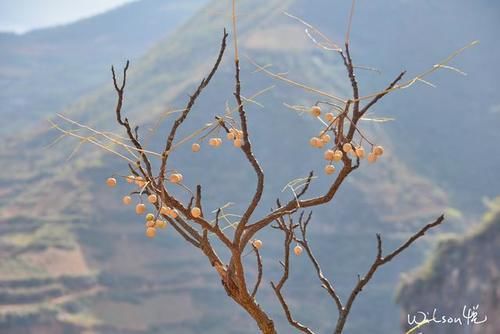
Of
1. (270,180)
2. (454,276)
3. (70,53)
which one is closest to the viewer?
(454,276)

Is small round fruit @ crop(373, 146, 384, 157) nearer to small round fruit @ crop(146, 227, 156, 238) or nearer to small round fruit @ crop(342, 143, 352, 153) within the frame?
small round fruit @ crop(342, 143, 352, 153)

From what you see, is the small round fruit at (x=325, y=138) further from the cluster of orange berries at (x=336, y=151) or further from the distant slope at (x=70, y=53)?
the distant slope at (x=70, y=53)

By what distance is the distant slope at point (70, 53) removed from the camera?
138 metres

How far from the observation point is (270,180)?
69000 mm

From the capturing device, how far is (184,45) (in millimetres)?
92750

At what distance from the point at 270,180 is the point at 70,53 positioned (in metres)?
108

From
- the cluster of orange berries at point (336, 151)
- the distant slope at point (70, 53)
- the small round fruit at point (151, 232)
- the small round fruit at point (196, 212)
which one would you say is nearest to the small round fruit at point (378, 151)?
the cluster of orange berries at point (336, 151)

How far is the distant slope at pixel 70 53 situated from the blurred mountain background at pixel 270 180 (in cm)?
4633

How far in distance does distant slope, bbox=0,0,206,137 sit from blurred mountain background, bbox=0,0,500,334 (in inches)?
1824

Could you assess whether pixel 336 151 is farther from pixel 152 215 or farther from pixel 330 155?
pixel 152 215

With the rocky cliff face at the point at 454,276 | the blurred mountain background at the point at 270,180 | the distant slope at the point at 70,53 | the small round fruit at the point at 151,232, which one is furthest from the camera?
the distant slope at the point at 70,53

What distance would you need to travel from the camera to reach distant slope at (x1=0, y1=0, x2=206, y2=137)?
13825cm

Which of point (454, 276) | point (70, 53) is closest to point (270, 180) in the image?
point (454, 276)

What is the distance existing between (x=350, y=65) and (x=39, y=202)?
196ft
